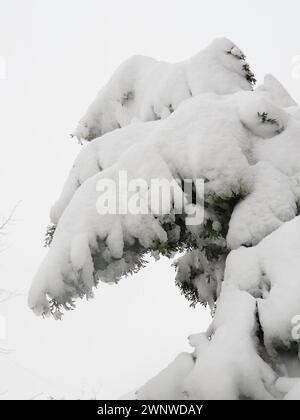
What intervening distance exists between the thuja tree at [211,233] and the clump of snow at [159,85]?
951mm

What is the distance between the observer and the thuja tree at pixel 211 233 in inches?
133

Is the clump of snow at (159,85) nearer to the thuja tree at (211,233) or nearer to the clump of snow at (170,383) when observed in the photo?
the thuja tree at (211,233)

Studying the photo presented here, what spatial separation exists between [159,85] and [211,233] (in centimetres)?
307

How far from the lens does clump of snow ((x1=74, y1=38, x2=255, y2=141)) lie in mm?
6523

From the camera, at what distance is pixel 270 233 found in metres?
4.29

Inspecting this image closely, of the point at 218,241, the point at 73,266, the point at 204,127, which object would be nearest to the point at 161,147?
the point at 204,127

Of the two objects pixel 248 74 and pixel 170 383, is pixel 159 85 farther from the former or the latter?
pixel 170 383

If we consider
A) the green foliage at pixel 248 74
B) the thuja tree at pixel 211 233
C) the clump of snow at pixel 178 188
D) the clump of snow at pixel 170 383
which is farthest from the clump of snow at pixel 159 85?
the clump of snow at pixel 170 383

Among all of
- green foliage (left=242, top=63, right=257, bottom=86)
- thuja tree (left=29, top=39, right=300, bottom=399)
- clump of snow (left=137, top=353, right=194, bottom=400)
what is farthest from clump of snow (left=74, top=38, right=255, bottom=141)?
clump of snow (left=137, top=353, right=194, bottom=400)

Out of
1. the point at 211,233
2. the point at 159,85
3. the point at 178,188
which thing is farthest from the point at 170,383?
the point at 159,85

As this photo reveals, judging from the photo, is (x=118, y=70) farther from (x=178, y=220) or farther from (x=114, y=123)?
(x=178, y=220)

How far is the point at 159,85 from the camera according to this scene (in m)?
6.77

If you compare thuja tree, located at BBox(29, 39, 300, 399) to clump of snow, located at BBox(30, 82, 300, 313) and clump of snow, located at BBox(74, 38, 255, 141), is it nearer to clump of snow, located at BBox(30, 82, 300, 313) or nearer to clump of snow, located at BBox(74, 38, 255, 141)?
clump of snow, located at BBox(30, 82, 300, 313)

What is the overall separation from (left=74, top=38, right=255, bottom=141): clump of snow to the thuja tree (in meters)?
0.95
